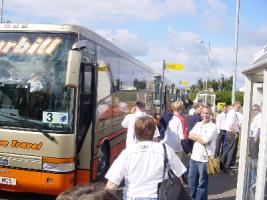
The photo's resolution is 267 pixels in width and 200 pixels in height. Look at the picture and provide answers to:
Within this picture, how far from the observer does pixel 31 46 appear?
7.98m

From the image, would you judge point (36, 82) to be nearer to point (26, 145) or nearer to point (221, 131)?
point (26, 145)

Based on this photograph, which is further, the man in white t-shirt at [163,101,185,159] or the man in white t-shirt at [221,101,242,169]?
the man in white t-shirt at [221,101,242,169]

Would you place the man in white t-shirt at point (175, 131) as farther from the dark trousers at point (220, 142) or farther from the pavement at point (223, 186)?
A: the dark trousers at point (220, 142)

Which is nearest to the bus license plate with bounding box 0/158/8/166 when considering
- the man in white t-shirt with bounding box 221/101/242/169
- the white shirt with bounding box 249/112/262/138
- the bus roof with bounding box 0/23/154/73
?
the bus roof with bounding box 0/23/154/73

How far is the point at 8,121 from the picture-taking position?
7832 millimetres

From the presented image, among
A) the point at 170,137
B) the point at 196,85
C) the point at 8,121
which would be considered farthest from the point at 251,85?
the point at 196,85

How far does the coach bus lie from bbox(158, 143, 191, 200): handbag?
3122 millimetres

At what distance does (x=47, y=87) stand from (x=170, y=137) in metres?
2.44

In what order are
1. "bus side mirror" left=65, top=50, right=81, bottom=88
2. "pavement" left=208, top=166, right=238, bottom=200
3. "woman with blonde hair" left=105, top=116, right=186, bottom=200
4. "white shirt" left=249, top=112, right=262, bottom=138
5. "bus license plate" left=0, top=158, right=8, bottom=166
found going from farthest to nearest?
"pavement" left=208, top=166, right=238, bottom=200, "bus license plate" left=0, top=158, right=8, bottom=166, "bus side mirror" left=65, top=50, right=81, bottom=88, "white shirt" left=249, top=112, right=262, bottom=138, "woman with blonde hair" left=105, top=116, right=186, bottom=200

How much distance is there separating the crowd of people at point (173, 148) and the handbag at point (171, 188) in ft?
0.15

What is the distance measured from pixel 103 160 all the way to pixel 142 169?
5.07 m

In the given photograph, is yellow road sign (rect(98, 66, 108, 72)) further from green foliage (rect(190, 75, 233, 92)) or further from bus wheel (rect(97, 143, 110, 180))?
green foliage (rect(190, 75, 233, 92))

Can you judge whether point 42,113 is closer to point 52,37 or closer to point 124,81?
point 52,37

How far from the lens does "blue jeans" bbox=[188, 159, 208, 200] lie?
25.0ft
